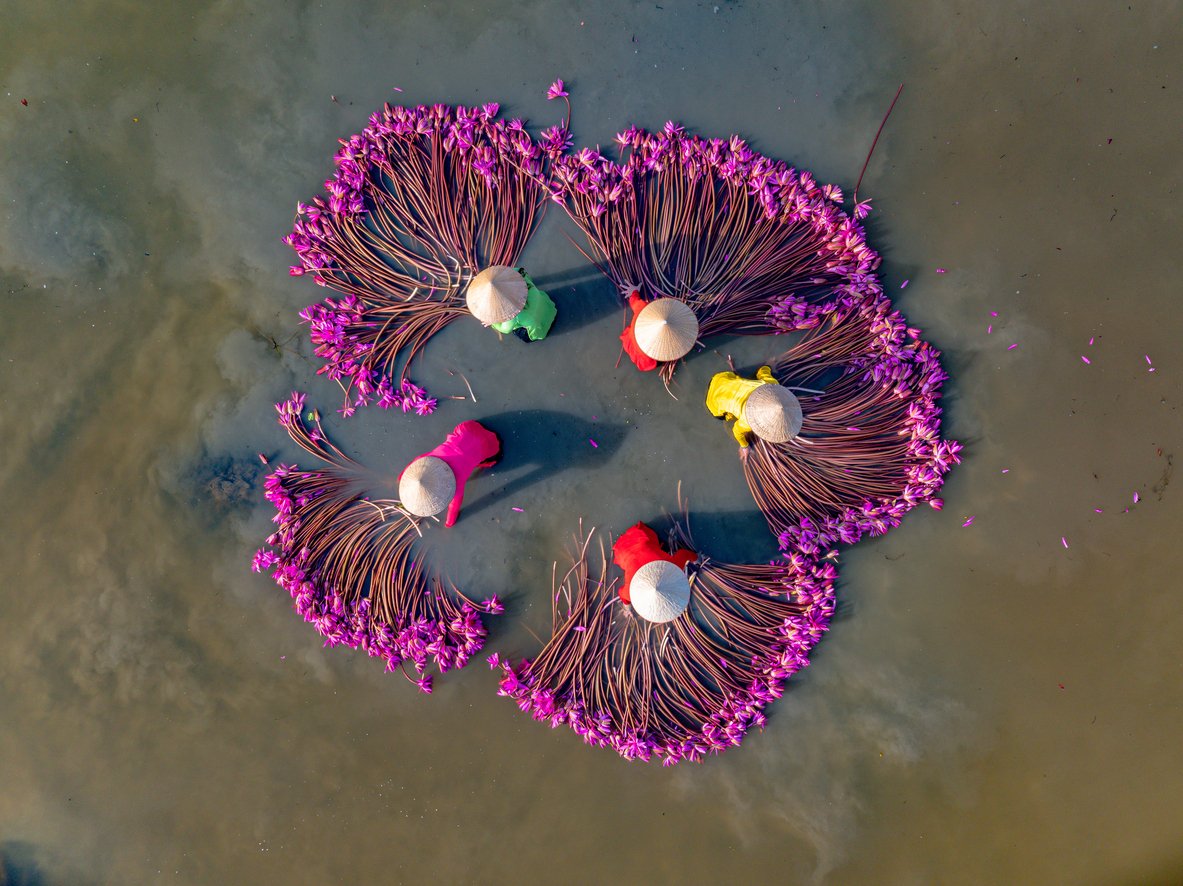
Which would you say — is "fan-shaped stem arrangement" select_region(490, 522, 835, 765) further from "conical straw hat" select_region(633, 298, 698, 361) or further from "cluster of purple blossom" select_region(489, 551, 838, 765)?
"conical straw hat" select_region(633, 298, 698, 361)

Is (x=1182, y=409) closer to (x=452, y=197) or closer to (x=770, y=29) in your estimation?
(x=770, y=29)

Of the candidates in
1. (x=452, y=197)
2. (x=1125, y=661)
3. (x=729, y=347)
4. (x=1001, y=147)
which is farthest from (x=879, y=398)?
(x=452, y=197)

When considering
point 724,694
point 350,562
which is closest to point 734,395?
point 724,694

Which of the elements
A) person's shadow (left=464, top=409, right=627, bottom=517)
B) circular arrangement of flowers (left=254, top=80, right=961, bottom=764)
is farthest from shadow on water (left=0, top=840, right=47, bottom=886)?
person's shadow (left=464, top=409, right=627, bottom=517)

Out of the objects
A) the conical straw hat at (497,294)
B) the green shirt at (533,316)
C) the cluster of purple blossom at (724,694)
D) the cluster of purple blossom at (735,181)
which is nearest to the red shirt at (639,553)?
the cluster of purple blossom at (724,694)

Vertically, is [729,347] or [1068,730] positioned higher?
[729,347]

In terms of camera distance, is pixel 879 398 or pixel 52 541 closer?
pixel 879 398
